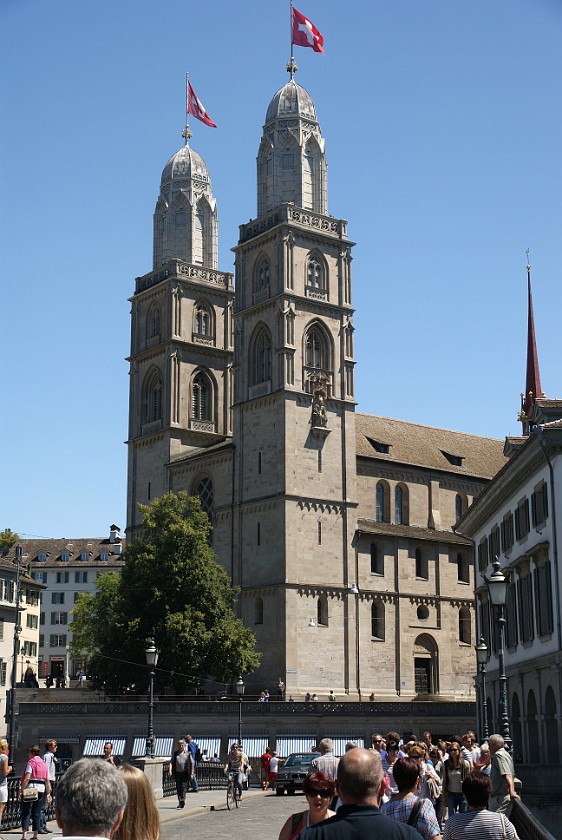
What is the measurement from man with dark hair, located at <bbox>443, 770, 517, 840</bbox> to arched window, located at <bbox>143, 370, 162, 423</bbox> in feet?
248

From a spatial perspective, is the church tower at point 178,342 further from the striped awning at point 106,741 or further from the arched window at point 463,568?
the striped awning at point 106,741

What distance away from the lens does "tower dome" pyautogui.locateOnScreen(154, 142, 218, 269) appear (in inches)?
3533

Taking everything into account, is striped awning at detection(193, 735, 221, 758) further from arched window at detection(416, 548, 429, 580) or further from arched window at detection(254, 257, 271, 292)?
arched window at detection(254, 257, 271, 292)

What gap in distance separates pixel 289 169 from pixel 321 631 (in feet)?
94.1

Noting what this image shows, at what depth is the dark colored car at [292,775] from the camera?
42.5 m

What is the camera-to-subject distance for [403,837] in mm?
6703

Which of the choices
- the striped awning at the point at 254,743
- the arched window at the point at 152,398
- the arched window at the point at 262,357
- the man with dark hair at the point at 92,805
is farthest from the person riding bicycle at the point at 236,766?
the arched window at the point at 152,398

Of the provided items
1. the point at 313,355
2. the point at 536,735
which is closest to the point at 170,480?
the point at 313,355

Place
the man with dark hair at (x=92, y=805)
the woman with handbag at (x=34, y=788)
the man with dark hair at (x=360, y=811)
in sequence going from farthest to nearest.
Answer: the woman with handbag at (x=34, y=788)
the man with dark hair at (x=360, y=811)
the man with dark hair at (x=92, y=805)

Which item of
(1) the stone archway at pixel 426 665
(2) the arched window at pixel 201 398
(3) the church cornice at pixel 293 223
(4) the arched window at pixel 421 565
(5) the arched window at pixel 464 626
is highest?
(3) the church cornice at pixel 293 223

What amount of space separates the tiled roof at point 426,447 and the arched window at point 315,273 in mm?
10984

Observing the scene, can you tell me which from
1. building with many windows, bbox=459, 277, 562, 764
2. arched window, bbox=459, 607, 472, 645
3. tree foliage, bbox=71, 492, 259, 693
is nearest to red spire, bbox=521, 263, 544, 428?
arched window, bbox=459, 607, 472, 645

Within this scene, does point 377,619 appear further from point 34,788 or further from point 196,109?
point 34,788

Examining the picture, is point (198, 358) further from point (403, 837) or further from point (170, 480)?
point (403, 837)
